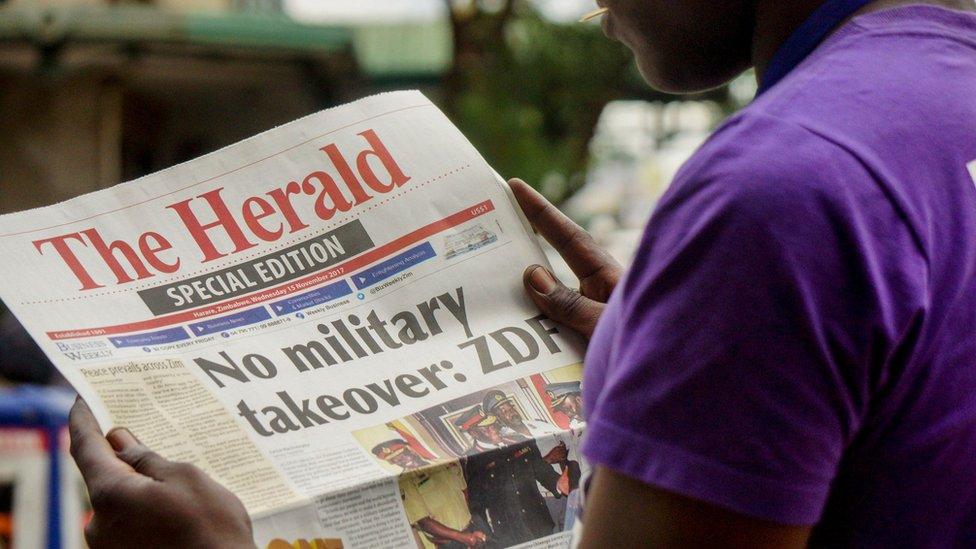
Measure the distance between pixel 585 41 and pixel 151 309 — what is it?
236 inches

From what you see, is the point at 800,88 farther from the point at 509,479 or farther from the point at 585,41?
the point at 585,41

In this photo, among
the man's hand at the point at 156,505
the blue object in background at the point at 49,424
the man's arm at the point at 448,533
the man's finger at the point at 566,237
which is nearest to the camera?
the man's hand at the point at 156,505

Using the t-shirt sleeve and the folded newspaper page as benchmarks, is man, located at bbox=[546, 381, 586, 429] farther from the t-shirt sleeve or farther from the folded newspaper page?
the t-shirt sleeve

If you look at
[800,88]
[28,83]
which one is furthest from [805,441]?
[28,83]

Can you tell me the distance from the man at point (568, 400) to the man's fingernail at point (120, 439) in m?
0.39

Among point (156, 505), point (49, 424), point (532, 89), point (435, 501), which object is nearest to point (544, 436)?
point (435, 501)

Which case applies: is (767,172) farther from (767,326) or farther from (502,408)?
(502,408)

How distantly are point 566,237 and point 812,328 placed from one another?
0.66 meters

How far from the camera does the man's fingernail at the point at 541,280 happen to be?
3.68 feet

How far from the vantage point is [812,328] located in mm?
575

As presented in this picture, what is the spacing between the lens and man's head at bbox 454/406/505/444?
1.02m

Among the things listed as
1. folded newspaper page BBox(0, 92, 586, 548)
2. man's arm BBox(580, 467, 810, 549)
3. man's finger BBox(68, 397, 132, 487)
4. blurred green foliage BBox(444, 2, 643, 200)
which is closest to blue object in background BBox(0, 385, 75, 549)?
folded newspaper page BBox(0, 92, 586, 548)

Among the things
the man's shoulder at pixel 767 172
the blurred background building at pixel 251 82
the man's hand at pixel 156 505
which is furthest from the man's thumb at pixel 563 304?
the blurred background building at pixel 251 82

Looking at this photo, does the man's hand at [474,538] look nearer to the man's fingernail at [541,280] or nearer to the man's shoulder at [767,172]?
the man's fingernail at [541,280]
